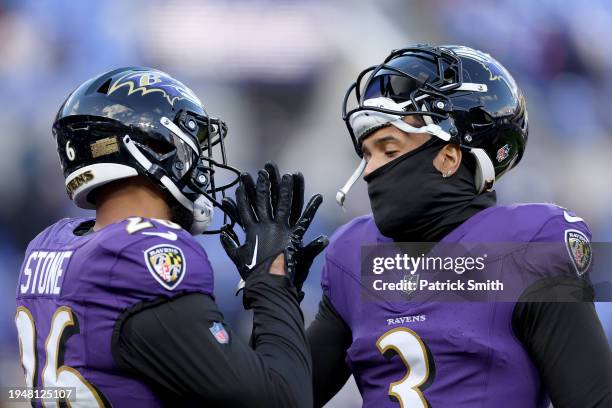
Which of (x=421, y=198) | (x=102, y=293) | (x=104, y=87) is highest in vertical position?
(x=104, y=87)

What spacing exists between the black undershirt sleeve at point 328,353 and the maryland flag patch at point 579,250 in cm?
66

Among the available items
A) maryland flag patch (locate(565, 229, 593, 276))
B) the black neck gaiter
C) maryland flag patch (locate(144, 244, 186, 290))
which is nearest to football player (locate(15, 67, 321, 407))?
maryland flag patch (locate(144, 244, 186, 290))

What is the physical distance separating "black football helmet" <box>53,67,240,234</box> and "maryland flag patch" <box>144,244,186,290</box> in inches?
9.9

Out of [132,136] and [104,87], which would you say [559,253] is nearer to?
[132,136]

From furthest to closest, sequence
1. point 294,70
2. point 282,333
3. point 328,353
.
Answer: point 294,70
point 328,353
point 282,333

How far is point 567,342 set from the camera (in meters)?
2.02

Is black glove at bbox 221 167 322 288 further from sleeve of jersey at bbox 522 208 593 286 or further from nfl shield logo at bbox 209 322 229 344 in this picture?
sleeve of jersey at bbox 522 208 593 286

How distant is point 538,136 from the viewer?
5.01 meters

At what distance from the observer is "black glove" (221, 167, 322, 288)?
2.23 m

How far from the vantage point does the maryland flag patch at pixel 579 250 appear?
6.95 feet

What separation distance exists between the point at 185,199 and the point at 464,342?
0.78 m

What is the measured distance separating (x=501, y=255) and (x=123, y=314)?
92 centimetres

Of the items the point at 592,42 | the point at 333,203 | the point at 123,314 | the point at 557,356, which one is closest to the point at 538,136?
the point at 592,42

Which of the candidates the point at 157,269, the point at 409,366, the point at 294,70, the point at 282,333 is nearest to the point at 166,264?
the point at 157,269
